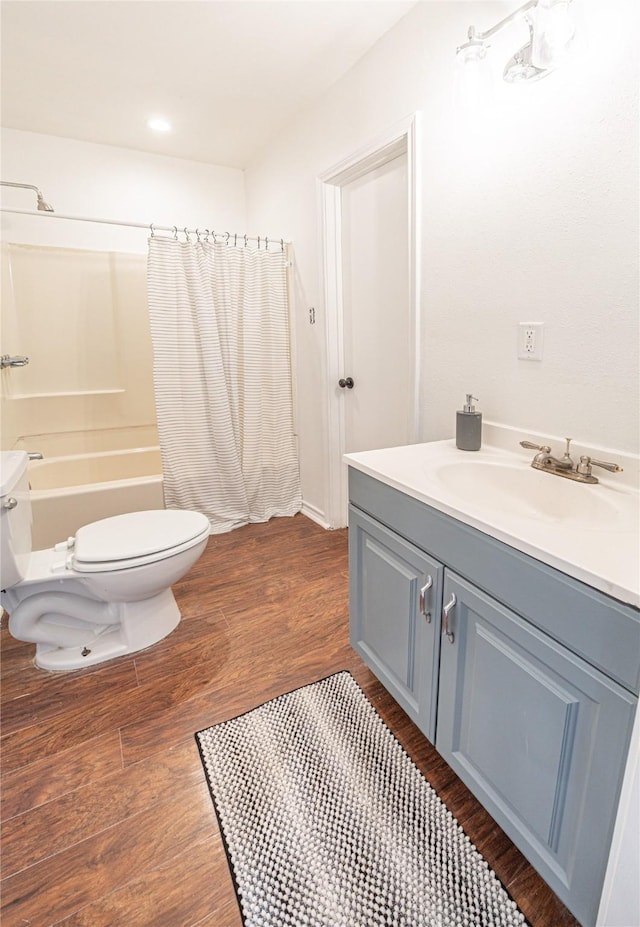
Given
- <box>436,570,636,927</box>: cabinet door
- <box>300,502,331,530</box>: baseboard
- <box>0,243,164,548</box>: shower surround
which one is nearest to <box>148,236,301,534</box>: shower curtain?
<box>300,502,331,530</box>: baseboard

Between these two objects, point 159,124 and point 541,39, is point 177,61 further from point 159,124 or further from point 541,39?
point 541,39

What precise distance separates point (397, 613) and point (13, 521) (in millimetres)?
1261

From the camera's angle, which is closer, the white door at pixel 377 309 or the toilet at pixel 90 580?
the toilet at pixel 90 580

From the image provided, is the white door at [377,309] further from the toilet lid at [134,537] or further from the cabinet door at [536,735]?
the cabinet door at [536,735]

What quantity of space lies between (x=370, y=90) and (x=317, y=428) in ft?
5.38

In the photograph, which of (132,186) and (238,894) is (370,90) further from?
(238,894)

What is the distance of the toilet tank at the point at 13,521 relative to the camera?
4.84 ft

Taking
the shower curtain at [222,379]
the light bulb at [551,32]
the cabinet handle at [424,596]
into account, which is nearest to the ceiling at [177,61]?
the shower curtain at [222,379]

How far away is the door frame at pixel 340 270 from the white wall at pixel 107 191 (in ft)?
4.01

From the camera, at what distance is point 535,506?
4.14ft

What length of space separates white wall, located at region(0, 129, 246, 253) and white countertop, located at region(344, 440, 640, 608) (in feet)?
8.58

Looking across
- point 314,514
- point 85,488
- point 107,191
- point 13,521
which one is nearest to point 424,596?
point 13,521

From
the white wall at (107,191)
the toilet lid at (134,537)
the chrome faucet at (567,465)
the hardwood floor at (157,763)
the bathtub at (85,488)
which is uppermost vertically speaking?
the white wall at (107,191)

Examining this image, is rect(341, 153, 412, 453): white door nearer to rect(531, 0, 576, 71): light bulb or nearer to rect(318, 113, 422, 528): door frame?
rect(318, 113, 422, 528): door frame
